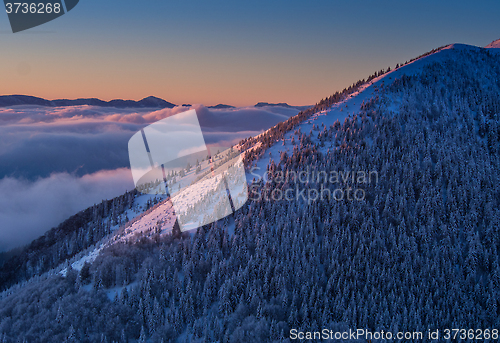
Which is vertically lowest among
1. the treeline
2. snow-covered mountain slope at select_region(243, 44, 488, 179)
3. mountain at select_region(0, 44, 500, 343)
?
the treeline

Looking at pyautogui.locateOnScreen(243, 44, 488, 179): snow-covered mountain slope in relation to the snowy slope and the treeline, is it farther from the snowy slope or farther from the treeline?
the treeline

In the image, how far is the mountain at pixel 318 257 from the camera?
53.2m

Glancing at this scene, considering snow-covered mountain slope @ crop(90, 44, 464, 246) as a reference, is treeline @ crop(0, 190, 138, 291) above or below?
below

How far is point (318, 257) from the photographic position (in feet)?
210

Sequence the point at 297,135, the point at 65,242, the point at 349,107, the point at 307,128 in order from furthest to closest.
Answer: the point at 65,242 < the point at 349,107 < the point at 307,128 < the point at 297,135

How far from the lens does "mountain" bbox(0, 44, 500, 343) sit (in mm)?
53219

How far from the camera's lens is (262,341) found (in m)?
48.1

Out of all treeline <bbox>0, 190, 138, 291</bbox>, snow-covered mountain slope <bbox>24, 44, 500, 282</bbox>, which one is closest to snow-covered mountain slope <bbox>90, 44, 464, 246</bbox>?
snow-covered mountain slope <bbox>24, 44, 500, 282</bbox>

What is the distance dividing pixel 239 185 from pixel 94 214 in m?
133

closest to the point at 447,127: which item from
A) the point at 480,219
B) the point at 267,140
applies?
the point at 480,219

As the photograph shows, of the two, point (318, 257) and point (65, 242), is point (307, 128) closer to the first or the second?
point (318, 257)

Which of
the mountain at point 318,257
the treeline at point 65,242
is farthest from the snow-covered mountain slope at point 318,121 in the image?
the treeline at point 65,242

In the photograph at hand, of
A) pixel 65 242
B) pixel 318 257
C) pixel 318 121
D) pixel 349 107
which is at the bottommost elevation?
pixel 65 242

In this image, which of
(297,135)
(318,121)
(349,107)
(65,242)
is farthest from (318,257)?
(65,242)
